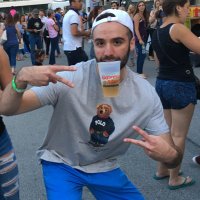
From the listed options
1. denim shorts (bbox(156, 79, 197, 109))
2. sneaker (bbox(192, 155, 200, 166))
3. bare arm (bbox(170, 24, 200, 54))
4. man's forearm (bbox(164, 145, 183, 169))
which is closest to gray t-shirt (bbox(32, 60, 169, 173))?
man's forearm (bbox(164, 145, 183, 169))

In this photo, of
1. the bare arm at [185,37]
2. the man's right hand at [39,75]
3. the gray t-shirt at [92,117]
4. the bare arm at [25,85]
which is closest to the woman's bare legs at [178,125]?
the bare arm at [185,37]

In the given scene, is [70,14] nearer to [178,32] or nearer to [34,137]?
[34,137]

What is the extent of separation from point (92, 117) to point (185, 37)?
4.69 ft

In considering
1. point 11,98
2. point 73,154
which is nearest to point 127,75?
point 73,154

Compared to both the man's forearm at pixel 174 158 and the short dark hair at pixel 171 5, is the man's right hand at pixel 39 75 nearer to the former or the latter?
the man's forearm at pixel 174 158

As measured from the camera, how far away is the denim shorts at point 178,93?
135 inches

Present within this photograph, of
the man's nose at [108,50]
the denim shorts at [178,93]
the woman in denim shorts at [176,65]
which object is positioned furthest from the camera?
the denim shorts at [178,93]

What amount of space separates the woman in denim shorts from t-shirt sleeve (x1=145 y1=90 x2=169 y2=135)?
116 centimetres

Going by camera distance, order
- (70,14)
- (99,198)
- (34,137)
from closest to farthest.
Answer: (99,198)
(34,137)
(70,14)

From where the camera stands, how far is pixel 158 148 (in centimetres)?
196

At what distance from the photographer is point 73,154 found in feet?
7.43

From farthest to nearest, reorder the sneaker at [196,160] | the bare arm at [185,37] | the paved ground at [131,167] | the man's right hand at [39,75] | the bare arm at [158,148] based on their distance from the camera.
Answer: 1. the sneaker at [196,160]
2. the paved ground at [131,167]
3. the bare arm at [185,37]
4. the bare arm at [158,148]
5. the man's right hand at [39,75]

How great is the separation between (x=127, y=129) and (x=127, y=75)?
0.97 feet

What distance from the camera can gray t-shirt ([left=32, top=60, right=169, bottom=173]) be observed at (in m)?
2.15
